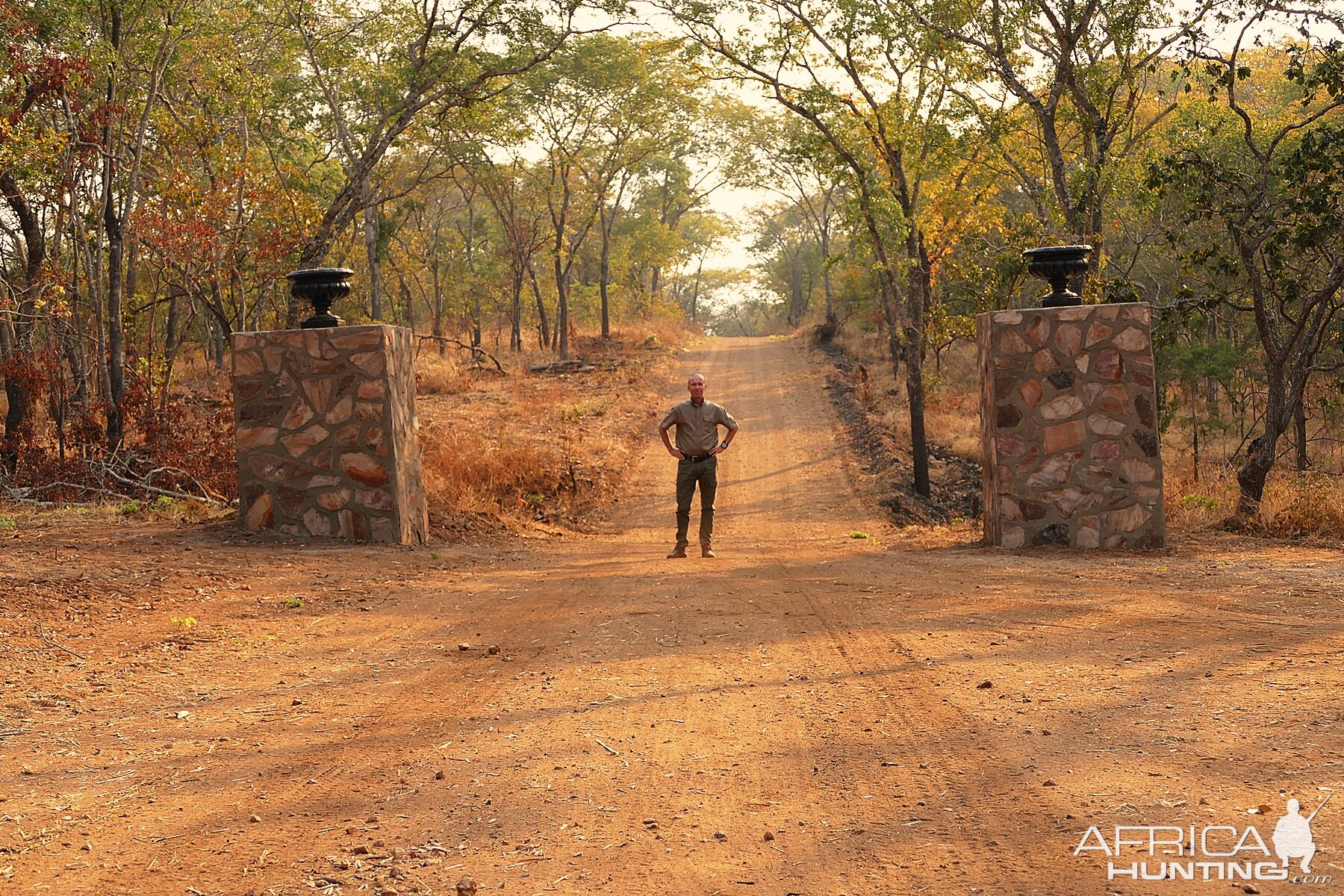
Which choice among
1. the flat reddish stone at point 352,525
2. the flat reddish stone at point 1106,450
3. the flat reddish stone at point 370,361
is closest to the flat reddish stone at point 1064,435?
the flat reddish stone at point 1106,450

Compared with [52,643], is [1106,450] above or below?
above

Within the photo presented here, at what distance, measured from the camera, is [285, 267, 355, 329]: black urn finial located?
9.86m

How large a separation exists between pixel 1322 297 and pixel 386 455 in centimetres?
905

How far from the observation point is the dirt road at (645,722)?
10.8 ft

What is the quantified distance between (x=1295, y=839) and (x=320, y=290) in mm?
8803

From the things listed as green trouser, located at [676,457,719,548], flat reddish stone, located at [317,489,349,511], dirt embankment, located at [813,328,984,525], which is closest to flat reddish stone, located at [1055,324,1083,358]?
dirt embankment, located at [813,328,984,525]

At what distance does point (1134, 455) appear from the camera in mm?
9539

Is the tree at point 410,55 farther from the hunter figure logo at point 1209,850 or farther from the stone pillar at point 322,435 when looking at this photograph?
the hunter figure logo at point 1209,850

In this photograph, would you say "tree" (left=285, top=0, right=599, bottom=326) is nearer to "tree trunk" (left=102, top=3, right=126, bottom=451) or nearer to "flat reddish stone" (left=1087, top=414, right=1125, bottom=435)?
"tree trunk" (left=102, top=3, right=126, bottom=451)

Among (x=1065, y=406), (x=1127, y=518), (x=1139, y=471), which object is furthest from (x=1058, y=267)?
(x=1127, y=518)

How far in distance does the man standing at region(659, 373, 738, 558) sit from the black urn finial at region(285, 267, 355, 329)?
3.25m

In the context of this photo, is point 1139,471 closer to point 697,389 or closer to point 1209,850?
point 697,389

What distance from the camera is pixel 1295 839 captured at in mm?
3131

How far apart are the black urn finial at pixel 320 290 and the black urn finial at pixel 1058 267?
6119 mm
